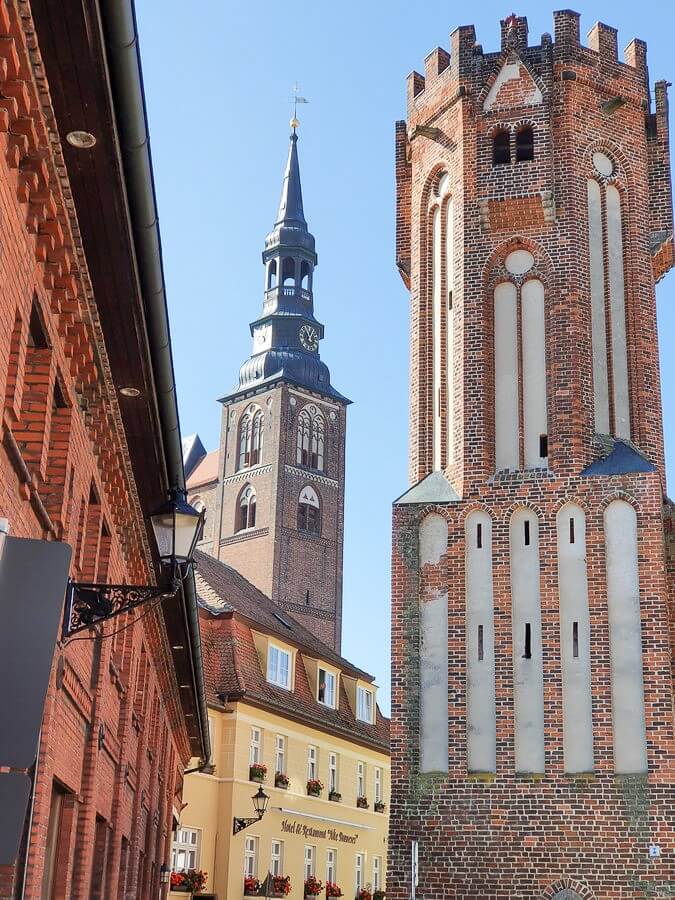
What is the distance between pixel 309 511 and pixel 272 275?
16.0 m

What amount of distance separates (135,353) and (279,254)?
70.9 meters

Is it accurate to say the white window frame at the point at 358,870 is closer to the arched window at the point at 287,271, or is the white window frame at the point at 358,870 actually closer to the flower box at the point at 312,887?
the flower box at the point at 312,887

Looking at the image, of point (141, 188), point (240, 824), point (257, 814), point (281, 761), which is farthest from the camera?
point (281, 761)

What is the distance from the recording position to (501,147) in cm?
2222

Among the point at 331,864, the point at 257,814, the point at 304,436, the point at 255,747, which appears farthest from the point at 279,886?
the point at 304,436

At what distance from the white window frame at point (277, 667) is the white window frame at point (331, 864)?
15.5 ft

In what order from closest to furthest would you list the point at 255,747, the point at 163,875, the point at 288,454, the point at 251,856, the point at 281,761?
1. the point at 163,875
2. the point at 251,856
3. the point at 255,747
4. the point at 281,761
5. the point at 288,454

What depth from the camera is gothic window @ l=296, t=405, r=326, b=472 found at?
75.9m

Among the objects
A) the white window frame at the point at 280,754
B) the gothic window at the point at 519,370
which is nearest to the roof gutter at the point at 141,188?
the gothic window at the point at 519,370

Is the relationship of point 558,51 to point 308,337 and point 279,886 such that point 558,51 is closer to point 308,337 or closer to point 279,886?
point 279,886

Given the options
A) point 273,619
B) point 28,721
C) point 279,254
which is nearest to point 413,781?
point 28,721

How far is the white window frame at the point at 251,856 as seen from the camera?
99.5 ft

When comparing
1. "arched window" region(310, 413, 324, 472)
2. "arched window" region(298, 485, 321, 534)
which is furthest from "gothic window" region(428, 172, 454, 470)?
"arched window" region(310, 413, 324, 472)

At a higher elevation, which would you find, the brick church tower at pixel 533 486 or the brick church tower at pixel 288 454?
the brick church tower at pixel 288 454
